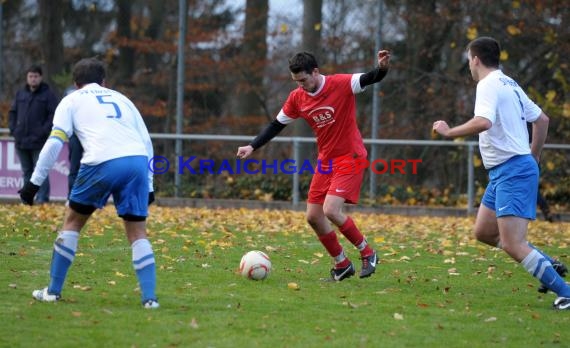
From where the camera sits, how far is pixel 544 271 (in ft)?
23.9

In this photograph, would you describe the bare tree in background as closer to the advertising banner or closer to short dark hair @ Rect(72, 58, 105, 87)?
the advertising banner

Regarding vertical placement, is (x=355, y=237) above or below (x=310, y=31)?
below

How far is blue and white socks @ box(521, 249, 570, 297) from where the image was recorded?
728 centimetres

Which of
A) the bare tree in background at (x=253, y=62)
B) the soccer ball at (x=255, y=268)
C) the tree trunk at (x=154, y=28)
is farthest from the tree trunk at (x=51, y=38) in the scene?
the soccer ball at (x=255, y=268)

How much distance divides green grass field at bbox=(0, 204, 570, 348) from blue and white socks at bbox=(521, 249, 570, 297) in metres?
0.20

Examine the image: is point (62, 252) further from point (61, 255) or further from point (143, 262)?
point (143, 262)

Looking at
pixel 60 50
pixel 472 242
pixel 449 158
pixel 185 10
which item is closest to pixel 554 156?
pixel 449 158

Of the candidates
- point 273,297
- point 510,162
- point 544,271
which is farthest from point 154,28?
point 544,271

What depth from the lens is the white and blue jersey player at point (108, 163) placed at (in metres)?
6.87

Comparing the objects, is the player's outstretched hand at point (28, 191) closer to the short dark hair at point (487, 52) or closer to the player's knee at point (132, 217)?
the player's knee at point (132, 217)

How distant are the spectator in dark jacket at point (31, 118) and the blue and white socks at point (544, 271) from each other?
1027 cm

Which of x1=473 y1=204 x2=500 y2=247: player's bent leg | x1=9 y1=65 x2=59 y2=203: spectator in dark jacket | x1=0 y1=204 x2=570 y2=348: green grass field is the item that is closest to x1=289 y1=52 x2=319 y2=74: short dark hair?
x1=0 y1=204 x2=570 y2=348: green grass field

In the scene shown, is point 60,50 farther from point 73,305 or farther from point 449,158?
point 73,305

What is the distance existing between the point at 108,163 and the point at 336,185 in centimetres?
259
